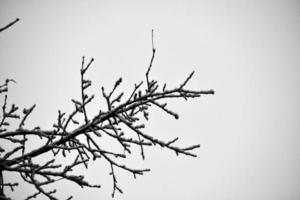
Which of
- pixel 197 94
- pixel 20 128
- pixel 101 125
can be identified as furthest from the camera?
pixel 20 128

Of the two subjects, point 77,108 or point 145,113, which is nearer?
point 77,108

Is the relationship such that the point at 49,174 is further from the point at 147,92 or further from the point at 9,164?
the point at 147,92

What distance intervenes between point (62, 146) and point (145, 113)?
997mm

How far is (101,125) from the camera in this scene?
2.88 meters

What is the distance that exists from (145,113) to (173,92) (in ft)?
1.64

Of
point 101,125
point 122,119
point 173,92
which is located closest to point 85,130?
point 101,125

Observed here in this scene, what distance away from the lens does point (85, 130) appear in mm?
2873

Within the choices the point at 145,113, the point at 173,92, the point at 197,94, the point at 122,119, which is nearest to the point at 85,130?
the point at 122,119

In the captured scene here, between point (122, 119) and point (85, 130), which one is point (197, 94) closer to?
point (122, 119)

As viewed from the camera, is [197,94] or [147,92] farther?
[147,92]

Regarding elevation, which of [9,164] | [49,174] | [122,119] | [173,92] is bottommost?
[49,174]

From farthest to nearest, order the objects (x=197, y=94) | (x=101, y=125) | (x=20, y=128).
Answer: (x=20, y=128)
(x=101, y=125)
(x=197, y=94)

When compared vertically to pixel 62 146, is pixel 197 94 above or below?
above

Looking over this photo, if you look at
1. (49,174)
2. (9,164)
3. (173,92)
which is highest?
(173,92)
